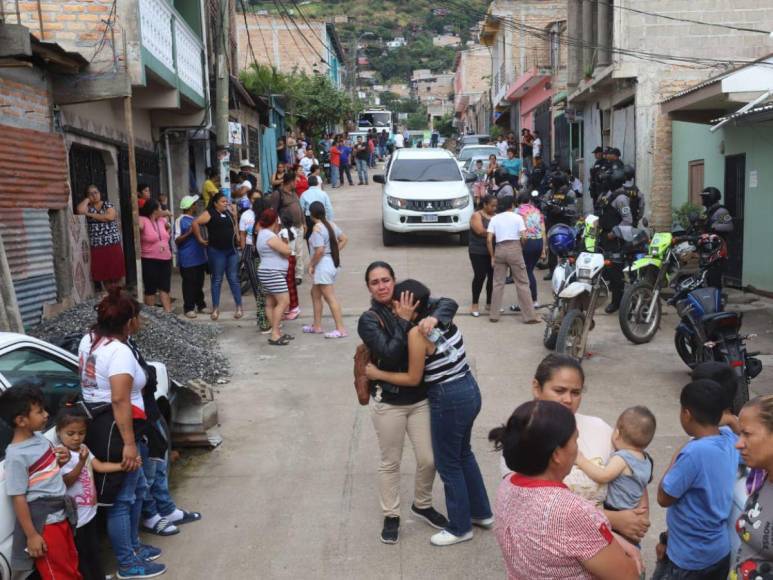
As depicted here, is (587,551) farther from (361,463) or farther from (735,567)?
(361,463)

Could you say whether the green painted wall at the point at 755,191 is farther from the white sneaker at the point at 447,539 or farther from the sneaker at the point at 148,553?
the sneaker at the point at 148,553

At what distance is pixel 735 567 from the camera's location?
2.77m

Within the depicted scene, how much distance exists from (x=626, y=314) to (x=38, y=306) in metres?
6.51

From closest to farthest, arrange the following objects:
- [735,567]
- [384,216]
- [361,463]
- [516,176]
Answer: [735,567]
[361,463]
[384,216]
[516,176]

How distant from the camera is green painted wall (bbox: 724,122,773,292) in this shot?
11625mm

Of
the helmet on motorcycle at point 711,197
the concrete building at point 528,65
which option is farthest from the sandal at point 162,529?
the concrete building at point 528,65

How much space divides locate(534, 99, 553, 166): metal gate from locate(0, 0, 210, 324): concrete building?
18.1 meters

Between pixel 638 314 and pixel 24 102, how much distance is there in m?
7.16

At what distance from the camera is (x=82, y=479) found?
4133mm

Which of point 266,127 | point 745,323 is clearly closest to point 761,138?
point 745,323

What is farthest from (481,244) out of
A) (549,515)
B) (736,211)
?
(549,515)

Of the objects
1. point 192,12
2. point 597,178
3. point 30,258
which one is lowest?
point 30,258

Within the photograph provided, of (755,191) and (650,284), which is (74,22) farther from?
(755,191)

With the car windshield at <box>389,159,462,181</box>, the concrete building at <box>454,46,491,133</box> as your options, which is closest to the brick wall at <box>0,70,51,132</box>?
the car windshield at <box>389,159,462,181</box>
